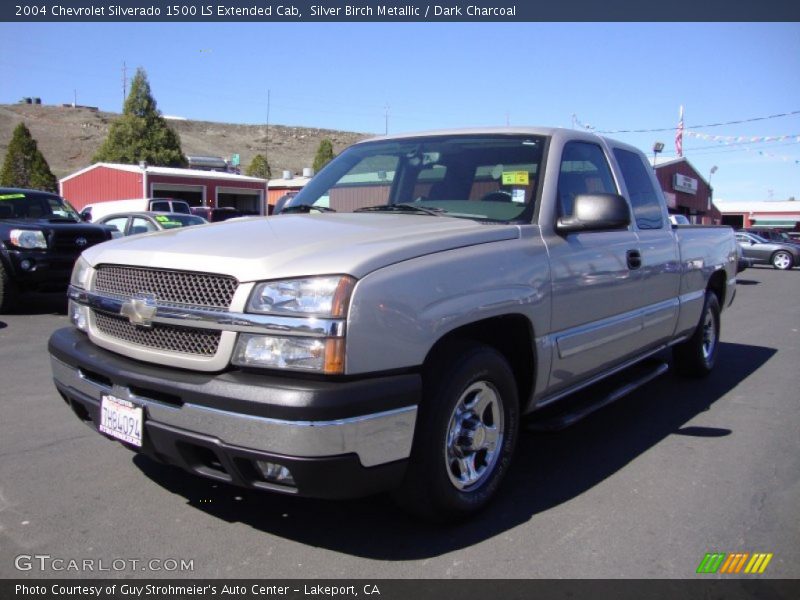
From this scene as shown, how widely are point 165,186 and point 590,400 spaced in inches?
1279

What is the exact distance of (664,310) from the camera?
16.0 feet

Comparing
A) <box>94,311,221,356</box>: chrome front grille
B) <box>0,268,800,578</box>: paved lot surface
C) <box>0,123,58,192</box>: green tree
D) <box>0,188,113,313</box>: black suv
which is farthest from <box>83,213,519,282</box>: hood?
<box>0,123,58,192</box>: green tree

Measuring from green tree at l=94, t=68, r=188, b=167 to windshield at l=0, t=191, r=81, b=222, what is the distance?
3979cm

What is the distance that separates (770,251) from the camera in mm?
27609

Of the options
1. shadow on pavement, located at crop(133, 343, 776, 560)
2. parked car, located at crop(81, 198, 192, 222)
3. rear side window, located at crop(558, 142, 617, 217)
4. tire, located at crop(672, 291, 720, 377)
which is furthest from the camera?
parked car, located at crop(81, 198, 192, 222)

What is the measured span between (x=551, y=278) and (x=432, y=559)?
149cm

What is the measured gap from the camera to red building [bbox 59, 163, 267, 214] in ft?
110

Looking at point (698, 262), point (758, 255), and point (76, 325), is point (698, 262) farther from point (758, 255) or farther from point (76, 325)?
point (758, 255)

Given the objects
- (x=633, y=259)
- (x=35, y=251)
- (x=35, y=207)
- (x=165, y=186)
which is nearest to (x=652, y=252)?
(x=633, y=259)

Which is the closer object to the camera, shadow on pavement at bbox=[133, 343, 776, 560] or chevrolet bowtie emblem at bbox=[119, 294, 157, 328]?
chevrolet bowtie emblem at bbox=[119, 294, 157, 328]

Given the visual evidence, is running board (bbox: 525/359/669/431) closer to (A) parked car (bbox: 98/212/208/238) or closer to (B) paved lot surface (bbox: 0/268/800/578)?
(B) paved lot surface (bbox: 0/268/800/578)

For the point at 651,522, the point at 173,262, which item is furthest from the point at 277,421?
the point at 651,522

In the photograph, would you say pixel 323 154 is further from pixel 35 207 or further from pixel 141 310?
pixel 141 310
